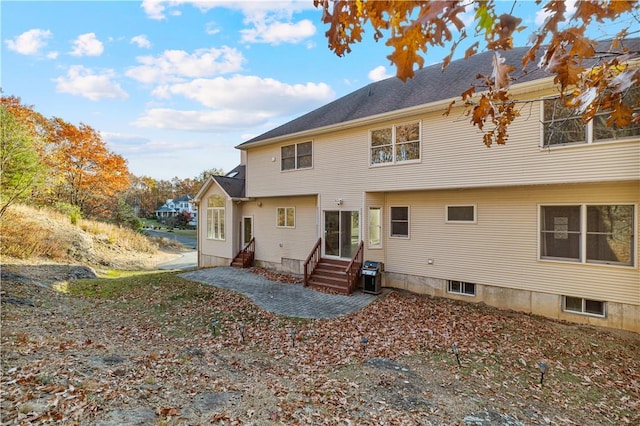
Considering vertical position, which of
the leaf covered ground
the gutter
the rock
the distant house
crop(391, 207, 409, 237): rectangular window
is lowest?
the leaf covered ground

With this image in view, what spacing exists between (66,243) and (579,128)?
2302cm

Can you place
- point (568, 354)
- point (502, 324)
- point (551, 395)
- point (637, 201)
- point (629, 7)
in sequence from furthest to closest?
1. point (502, 324)
2. point (637, 201)
3. point (568, 354)
4. point (551, 395)
5. point (629, 7)

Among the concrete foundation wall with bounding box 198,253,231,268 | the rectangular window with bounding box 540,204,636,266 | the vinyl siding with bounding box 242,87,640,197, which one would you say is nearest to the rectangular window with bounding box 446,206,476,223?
the vinyl siding with bounding box 242,87,640,197

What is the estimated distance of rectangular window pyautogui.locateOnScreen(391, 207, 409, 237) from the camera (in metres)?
11.4

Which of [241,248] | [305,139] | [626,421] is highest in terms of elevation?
[305,139]

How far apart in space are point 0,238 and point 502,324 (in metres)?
18.6

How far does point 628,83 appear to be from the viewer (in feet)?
8.32

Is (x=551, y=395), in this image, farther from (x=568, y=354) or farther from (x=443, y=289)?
(x=443, y=289)

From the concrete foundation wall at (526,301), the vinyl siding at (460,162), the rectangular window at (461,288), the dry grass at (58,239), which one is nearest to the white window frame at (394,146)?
the vinyl siding at (460,162)

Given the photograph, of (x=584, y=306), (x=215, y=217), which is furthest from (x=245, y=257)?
(x=584, y=306)

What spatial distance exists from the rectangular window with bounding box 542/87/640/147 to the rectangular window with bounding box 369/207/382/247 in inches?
218

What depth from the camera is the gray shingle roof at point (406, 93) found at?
998 cm

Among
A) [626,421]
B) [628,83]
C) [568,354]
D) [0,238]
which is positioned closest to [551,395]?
[626,421]

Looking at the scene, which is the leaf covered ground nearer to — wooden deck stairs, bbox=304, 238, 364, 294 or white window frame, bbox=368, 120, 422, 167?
wooden deck stairs, bbox=304, 238, 364, 294
